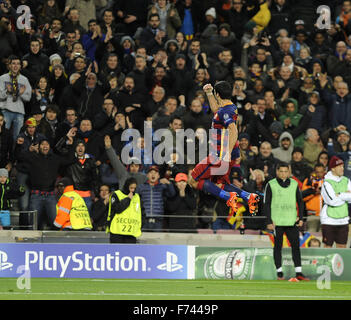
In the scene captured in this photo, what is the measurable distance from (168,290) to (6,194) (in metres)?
4.94

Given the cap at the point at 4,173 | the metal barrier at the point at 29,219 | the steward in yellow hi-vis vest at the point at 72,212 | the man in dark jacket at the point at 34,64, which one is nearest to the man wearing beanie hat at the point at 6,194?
the cap at the point at 4,173

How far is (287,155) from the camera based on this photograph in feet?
68.2

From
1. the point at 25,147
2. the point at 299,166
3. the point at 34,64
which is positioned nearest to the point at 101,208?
the point at 25,147

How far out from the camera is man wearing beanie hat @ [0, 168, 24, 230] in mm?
18453

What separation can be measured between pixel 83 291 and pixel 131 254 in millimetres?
2701

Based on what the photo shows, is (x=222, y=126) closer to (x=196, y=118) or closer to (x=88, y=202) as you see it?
(x=88, y=202)

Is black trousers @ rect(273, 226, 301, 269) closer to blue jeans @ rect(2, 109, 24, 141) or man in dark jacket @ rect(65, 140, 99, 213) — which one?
man in dark jacket @ rect(65, 140, 99, 213)

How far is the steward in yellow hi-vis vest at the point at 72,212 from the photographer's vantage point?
18.5 meters

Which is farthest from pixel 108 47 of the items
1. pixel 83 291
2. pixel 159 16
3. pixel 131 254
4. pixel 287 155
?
pixel 83 291

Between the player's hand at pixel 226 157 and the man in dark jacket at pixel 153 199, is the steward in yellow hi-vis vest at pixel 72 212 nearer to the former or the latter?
the man in dark jacket at pixel 153 199

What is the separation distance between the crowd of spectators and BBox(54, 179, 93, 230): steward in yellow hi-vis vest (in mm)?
501

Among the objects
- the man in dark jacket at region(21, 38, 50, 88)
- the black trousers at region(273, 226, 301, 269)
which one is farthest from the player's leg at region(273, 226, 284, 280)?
the man in dark jacket at region(21, 38, 50, 88)

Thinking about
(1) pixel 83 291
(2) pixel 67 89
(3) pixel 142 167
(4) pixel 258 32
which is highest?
(4) pixel 258 32

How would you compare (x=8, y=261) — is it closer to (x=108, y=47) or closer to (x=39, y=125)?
(x=39, y=125)
